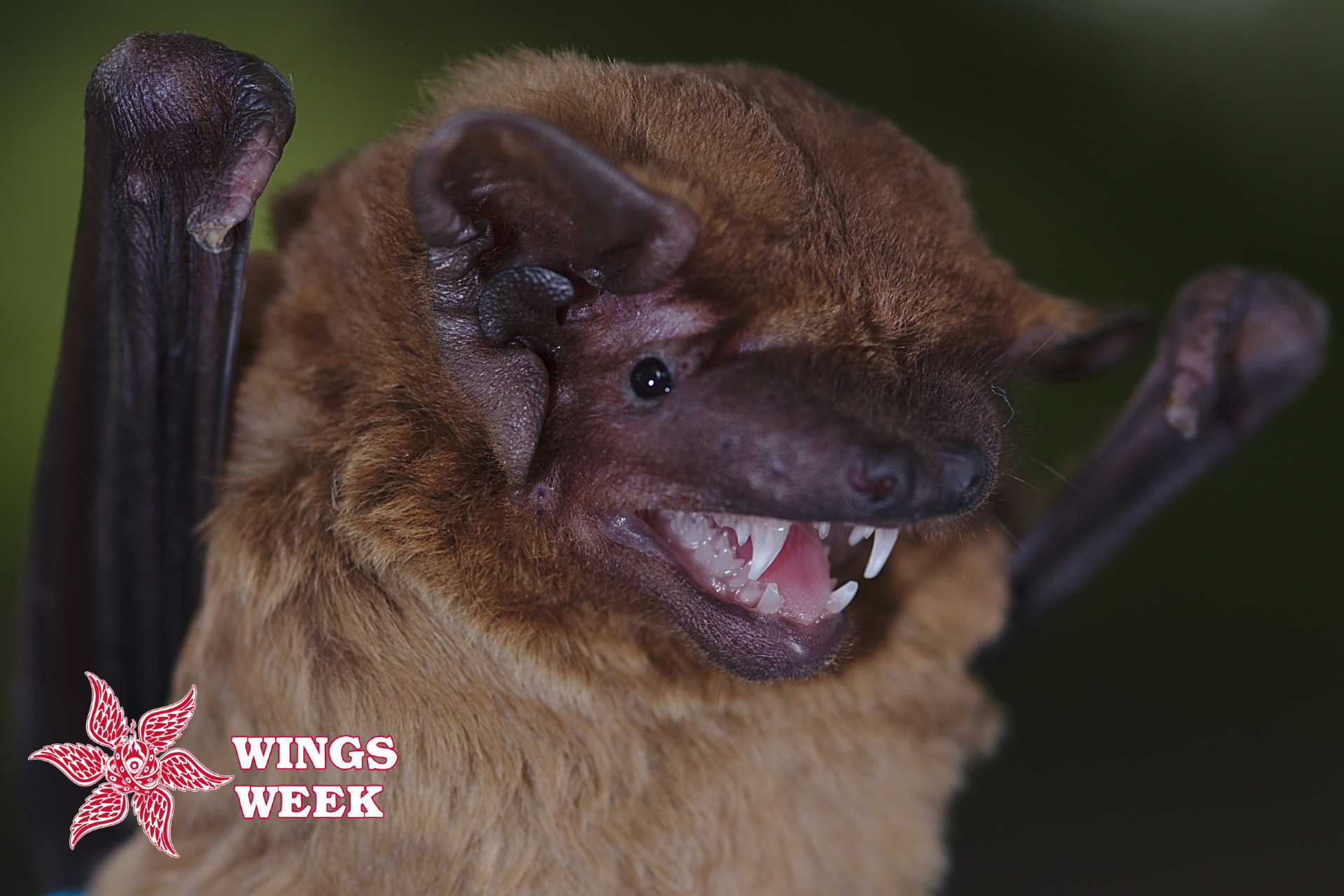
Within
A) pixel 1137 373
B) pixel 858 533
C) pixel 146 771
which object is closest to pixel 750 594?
pixel 858 533

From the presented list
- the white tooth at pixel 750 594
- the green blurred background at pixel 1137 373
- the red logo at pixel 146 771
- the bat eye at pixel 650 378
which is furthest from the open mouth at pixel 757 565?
the green blurred background at pixel 1137 373

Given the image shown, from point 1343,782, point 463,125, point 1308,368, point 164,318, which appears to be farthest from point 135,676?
point 1343,782

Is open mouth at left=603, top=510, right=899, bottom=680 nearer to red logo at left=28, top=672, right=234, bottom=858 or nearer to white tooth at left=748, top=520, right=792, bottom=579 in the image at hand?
white tooth at left=748, top=520, right=792, bottom=579

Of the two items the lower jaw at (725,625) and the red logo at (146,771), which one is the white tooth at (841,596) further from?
the red logo at (146,771)

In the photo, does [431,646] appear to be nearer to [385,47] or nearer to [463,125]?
[463,125]

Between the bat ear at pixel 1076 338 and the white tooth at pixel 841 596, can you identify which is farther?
the bat ear at pixel 1076 338

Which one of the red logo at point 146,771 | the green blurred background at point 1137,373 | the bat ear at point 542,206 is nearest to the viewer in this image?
the bat ear at point 542,206

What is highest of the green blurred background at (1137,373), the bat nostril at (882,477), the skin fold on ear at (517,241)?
the skin fold on ear at (517,241)
